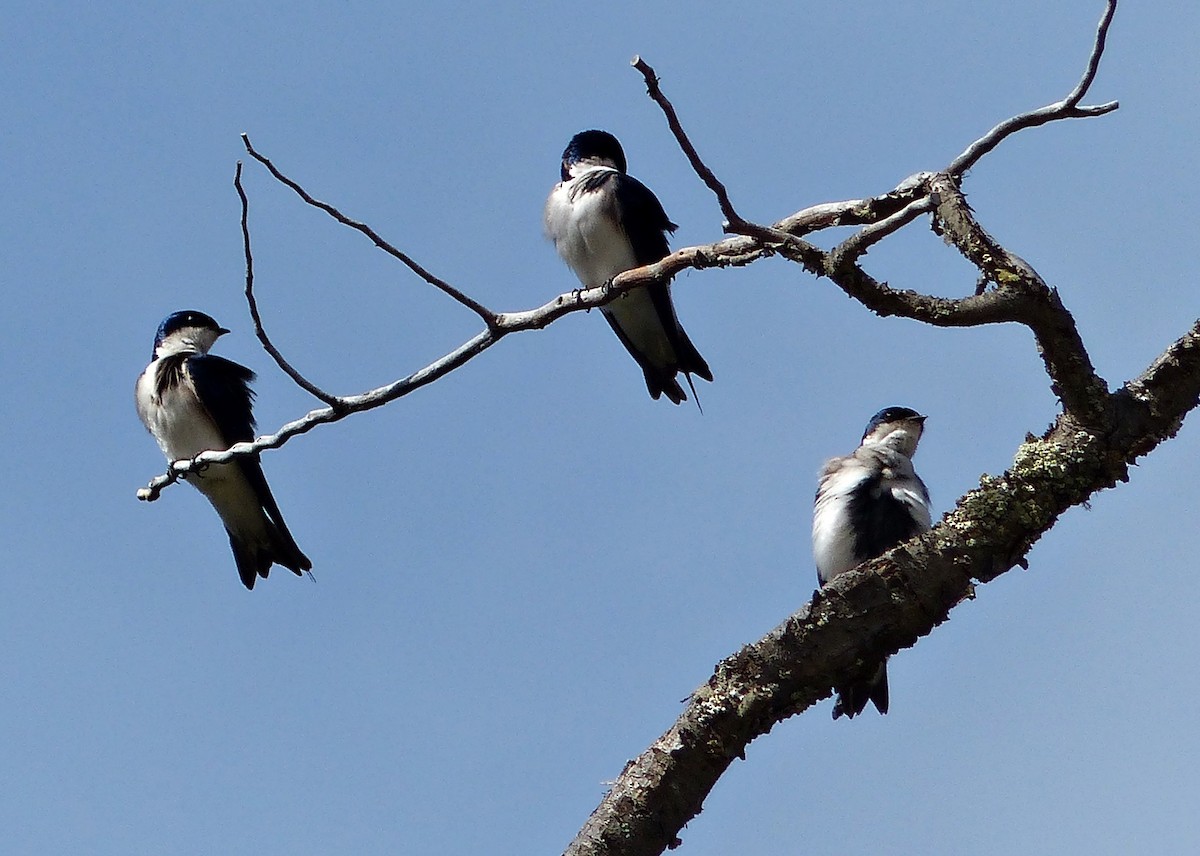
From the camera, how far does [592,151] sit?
9.06m

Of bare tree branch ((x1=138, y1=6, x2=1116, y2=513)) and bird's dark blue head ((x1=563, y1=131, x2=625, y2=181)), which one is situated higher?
bird's dark blue head ((x1=563, y1=131, x2=625, y2=181))

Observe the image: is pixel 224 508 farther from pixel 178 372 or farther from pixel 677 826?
pixel 677 826

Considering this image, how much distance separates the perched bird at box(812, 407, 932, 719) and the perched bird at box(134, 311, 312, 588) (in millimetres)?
3417

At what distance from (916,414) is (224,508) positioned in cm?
411

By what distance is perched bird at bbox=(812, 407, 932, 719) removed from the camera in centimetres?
660

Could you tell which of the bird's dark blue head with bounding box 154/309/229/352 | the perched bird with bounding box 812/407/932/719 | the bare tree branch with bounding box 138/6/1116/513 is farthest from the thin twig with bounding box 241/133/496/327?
the bird's dark blue head with bounding box 154/309/229/352

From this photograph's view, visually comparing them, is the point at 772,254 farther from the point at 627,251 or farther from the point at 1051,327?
the point at 627,251

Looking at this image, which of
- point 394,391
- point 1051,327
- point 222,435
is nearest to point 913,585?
point 1051,327

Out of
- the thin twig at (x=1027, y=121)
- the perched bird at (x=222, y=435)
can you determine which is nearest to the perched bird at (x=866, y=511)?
the thin twig at (x=1027, y=121)

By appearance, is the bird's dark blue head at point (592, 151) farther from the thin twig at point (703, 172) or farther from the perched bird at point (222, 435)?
the thin twig at point (703, 172)

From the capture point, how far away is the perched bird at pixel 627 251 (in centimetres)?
841

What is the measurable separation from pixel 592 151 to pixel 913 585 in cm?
559

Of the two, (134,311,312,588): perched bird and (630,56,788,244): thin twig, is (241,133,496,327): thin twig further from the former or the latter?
(134,311,312,588): perched bird

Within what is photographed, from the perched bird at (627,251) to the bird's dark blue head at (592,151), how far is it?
0.14 meters
